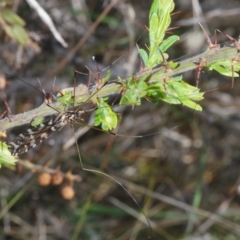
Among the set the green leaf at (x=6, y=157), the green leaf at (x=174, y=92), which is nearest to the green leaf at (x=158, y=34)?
the green leaf at (x=174, y=92)

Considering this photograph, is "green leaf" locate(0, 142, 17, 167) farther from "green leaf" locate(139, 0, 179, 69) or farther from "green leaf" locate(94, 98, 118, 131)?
"green leaf" locate(139, 0, 179, 69)

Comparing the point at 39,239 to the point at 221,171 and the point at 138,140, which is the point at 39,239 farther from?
the point at 221,171

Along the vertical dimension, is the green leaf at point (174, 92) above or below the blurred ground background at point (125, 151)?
above

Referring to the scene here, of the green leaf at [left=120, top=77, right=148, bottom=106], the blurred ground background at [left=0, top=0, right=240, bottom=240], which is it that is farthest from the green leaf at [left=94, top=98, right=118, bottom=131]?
the blurred ground background at [left=0, top=0, right=240, bottom=240]

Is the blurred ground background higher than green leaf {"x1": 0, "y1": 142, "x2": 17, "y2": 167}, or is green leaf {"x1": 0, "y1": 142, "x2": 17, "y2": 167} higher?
green leaf {"x1": 0, "y1": 142, "x2": 17, "y2": 167}

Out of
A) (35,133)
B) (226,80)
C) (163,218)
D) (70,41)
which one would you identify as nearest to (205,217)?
(163,218)

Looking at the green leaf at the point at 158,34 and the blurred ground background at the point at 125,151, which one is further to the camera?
the blurred ground background at the point at 125,151

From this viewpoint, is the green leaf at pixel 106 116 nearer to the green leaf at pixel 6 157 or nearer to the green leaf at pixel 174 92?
the green leaf at pixel 174 92

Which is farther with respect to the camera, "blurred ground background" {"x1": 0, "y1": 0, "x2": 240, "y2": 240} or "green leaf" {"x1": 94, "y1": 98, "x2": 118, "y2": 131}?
"blurred ground background" {"x1": 0, "y1": 0, "x2": 240, "y2": 240}

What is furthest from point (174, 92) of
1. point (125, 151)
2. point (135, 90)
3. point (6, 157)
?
point (125, 151)
